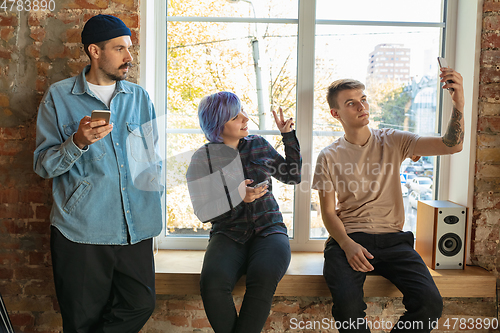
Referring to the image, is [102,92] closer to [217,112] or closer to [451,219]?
[217,112]

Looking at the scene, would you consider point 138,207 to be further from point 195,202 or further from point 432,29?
point 432,29

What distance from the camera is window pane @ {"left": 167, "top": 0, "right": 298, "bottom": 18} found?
221 centimetres

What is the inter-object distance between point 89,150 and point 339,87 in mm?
1331

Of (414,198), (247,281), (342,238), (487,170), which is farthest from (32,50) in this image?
(487,170)

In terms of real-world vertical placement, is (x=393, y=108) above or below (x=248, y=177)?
above

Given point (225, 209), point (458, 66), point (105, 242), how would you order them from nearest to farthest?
point (105, 242)
point (225, 209)
point (458, 66)

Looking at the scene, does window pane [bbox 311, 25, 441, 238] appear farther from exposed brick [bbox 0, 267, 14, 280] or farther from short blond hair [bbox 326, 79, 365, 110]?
exposed brick [bbox 0, 267, 14, 280]

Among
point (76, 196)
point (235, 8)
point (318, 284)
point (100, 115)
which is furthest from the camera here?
point (235, 8)

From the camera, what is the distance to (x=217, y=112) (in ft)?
6.38

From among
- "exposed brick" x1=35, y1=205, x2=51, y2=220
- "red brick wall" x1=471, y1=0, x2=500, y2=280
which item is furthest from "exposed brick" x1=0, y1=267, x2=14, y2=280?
"red brick wall" x1=471, y1=0, x2=500, y2=280

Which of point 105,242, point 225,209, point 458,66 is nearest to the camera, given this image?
point 105,242

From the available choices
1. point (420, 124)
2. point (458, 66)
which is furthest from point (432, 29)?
point (420, 124)

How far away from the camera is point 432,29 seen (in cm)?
225

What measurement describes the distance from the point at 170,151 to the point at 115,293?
2.94ft
